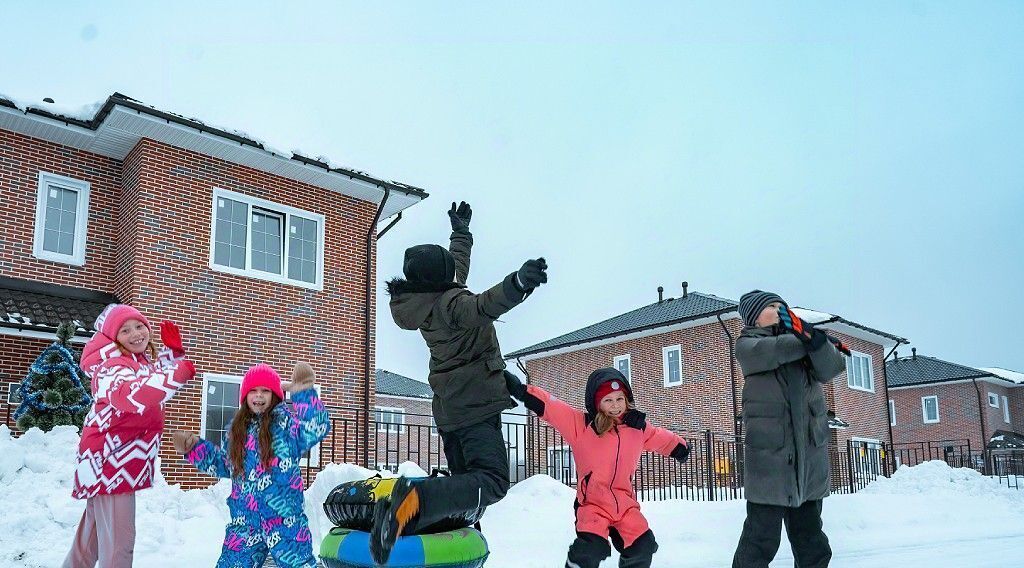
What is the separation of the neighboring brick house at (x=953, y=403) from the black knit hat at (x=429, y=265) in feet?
126

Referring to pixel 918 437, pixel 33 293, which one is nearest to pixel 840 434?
pixel 918 437

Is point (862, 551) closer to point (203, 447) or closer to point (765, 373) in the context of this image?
point (765, 373)

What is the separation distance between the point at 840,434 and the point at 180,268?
20606 millimetres

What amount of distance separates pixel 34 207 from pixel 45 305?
1685 mm

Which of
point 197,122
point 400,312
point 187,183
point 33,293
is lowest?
point 400,312

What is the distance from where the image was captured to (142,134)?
1226 centimetres

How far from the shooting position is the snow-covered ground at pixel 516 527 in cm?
626

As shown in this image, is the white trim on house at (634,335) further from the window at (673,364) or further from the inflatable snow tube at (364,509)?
the inflatable snow tube at (364,509)

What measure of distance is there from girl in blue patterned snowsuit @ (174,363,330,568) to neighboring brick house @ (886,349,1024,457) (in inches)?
1512

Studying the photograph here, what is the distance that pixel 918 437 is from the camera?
3925cm

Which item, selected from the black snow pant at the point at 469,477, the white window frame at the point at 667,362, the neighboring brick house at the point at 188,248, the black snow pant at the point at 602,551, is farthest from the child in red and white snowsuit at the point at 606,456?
the white window frame at the point at 667,362

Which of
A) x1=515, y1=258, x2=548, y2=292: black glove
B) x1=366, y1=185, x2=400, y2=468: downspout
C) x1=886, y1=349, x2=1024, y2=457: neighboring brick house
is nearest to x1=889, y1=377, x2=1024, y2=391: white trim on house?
x1=886, y1=349, x2=1024, y2=457: neighboring brick house

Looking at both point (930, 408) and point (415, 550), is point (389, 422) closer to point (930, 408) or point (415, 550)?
point (415, 550)

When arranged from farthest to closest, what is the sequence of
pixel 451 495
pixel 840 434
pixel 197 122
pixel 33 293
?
1. pixel 840 434
2. pixel 197 122
3. pixel 33 293
4. pixel 451 495
